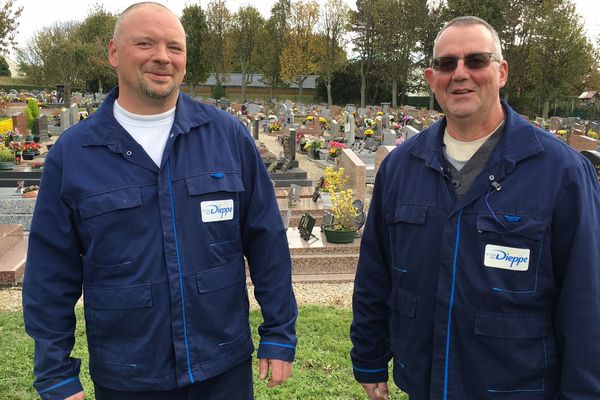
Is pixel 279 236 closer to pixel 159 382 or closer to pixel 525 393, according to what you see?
pixel 159 382

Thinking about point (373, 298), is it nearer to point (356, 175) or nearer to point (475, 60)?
point (475, 60)

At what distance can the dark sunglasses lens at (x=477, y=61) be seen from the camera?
212 centimetres

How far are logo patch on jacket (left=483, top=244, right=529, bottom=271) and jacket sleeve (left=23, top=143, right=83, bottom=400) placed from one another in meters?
1.64

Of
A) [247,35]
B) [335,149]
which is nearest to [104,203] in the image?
[335,149]

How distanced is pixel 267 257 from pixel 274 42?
Answer: 5652 centimetres

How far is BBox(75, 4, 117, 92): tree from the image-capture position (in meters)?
44.1

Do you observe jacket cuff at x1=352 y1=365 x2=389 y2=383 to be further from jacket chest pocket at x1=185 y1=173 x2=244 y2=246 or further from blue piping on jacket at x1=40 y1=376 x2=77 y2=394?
blue piping on jacket at x1=40 y1=376 x2=77 y2=394

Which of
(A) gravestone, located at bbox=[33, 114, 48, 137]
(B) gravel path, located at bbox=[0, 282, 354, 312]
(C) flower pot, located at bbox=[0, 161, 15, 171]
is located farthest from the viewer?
(A) gravestone, located at bbox=[33, 114, 48, 137]

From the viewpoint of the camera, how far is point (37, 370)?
87.0 inches

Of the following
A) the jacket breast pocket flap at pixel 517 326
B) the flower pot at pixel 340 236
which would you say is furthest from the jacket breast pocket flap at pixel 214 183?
the flower pot at pixel 340 236

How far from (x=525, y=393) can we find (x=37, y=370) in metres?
1.90

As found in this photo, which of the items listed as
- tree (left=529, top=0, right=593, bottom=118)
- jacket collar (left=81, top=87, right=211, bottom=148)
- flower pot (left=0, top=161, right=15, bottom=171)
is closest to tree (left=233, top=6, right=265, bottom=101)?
tree (left=529, top=0, right=593, bottom=118)

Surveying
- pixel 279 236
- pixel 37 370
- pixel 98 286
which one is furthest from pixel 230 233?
pixel 37 370

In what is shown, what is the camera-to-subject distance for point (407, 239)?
7.20 feet
